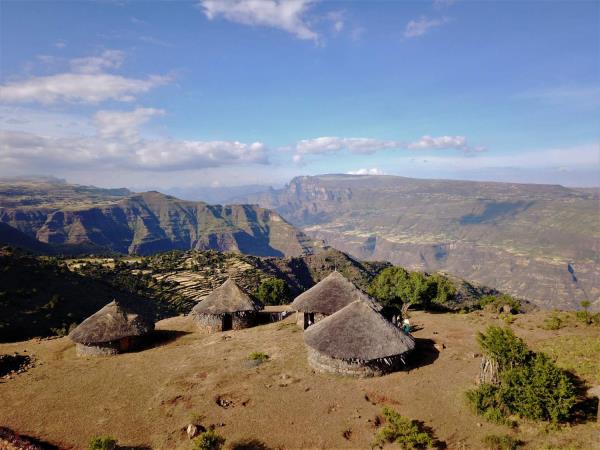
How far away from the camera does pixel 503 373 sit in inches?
772

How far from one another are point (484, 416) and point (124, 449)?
1745cm

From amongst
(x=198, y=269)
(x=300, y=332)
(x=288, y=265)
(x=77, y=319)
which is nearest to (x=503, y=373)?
(x=300, y=332)

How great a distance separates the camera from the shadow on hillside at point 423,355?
82.7ft

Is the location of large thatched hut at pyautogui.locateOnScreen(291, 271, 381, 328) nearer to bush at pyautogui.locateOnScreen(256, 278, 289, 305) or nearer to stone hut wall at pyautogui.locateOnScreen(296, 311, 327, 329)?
stone hut wall at pyautogui.locateOnScreen(296, 311, 327, 329)

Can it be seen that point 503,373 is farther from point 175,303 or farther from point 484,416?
point 175,303

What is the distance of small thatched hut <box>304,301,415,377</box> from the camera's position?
23.9 meters

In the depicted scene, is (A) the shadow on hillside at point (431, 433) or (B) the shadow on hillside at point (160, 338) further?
(B) the shadow on hillside at point (160, 338)

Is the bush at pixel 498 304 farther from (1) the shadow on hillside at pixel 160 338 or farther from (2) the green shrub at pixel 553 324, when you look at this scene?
(1) the shadow on hillside at pixel 160 338

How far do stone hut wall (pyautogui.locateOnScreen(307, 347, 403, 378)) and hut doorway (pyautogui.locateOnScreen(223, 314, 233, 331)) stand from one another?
15222 mm

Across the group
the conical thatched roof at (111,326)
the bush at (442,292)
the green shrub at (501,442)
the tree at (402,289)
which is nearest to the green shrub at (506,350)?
the green shrub at (501,442)

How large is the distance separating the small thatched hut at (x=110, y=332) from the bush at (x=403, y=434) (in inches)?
923

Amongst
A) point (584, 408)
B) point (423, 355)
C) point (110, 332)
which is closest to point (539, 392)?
point (584, 408)

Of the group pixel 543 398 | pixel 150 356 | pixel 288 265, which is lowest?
pixel 288 265

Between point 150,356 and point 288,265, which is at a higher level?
point 150,356
